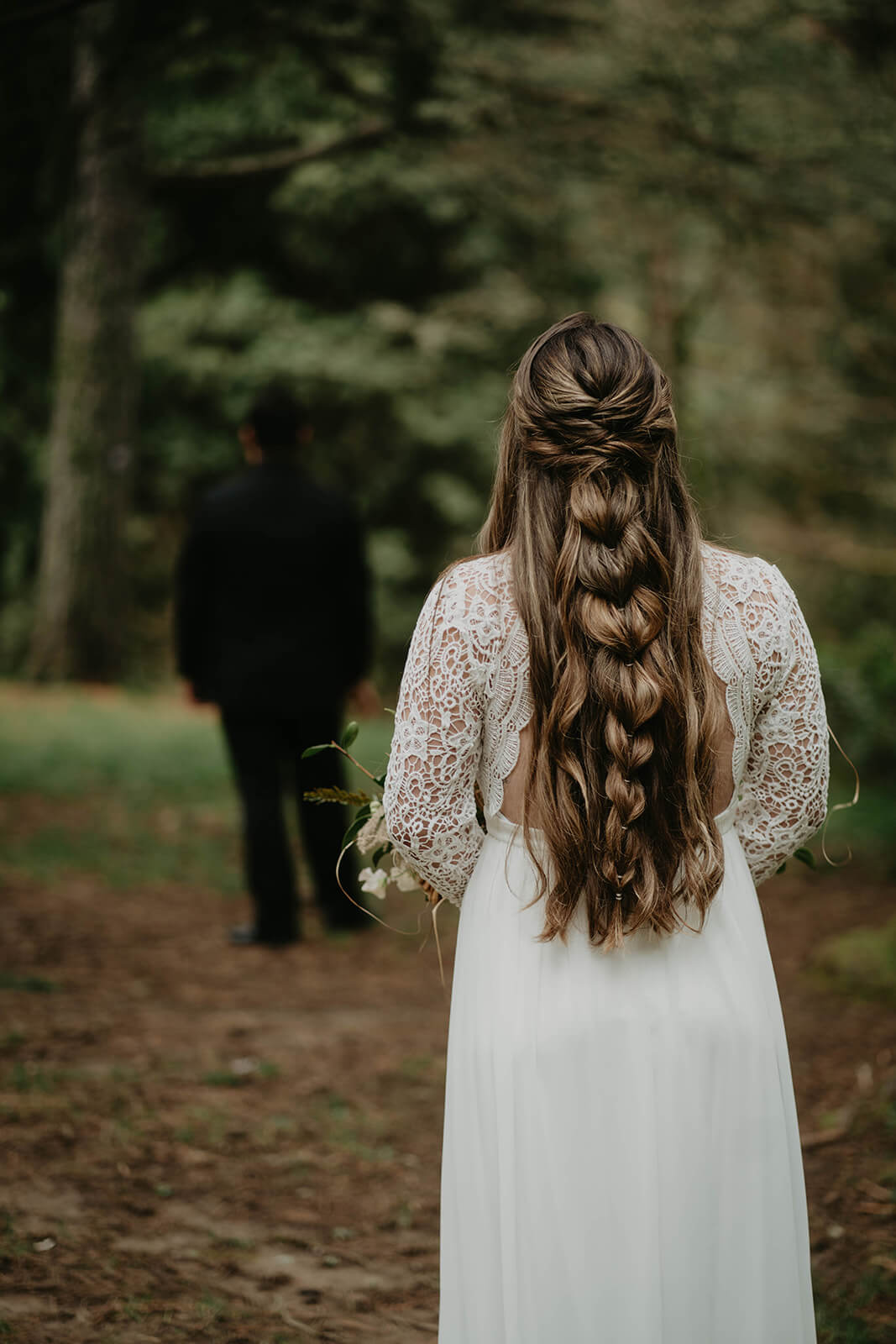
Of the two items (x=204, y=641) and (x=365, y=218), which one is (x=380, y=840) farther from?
(x=365, y=218)

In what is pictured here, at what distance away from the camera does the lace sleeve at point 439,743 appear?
7.02 ft

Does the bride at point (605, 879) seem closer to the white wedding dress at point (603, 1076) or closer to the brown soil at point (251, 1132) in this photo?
the white wedding dress at point (603, 1076)

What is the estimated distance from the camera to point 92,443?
13.3 meters

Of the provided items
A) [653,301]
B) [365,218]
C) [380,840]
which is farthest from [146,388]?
[380,840]

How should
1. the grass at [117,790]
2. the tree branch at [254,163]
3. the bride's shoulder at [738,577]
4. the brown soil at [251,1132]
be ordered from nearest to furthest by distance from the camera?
the bride's shoulder at [738,577]
the brown soil at [251,1132]
the grass at [117,790]
the tree branch at [254,163]

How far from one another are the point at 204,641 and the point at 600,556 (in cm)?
435

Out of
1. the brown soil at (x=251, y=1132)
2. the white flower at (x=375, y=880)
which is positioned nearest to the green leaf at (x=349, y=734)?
the white flower at (x=375, y=880)

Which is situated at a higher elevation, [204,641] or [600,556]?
[600,556]

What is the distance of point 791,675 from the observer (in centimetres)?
225

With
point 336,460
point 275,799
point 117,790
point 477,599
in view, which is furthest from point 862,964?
point 336,460

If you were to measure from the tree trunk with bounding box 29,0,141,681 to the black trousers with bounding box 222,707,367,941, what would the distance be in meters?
7.67

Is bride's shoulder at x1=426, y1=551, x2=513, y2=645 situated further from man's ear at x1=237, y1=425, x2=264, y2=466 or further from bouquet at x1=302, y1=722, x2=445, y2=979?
man's ear at x1=237, y1=425, x2=264, y2=466

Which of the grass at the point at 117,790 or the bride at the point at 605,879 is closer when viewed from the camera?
the bride at the point at 605,879

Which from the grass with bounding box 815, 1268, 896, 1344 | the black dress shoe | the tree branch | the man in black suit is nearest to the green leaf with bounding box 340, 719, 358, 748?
the grass with bounding box 815, 1268, 896, 1344
